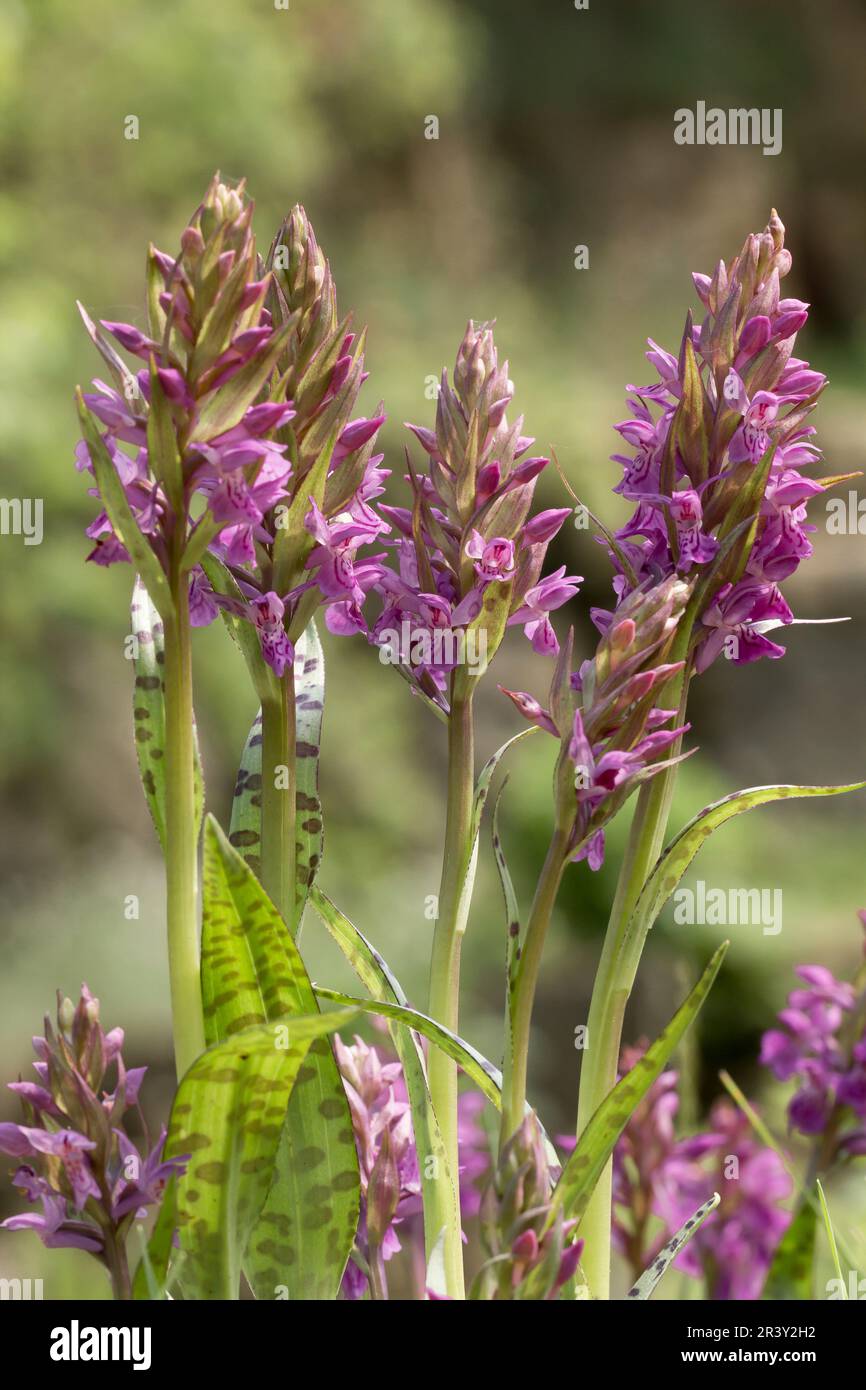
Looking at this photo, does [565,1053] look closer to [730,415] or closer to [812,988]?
[812,988]

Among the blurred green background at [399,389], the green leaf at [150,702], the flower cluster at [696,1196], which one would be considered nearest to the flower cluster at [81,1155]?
the green leaf at [150,702]

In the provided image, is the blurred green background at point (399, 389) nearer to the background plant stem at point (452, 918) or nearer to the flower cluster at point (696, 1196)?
the flower cluster at point (696, 1196)

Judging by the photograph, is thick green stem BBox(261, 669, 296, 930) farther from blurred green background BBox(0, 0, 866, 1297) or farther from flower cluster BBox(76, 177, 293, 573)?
blurred green background BBox(0, 0, 866, 1297)

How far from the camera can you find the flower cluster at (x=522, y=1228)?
41 centimetres

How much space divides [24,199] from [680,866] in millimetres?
4049

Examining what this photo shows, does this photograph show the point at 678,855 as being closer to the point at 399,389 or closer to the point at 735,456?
the point at 735,456

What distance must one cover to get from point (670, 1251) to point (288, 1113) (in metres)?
0.16

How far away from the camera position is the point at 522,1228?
0.42 metres

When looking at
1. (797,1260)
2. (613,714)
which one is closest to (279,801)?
(613,714)

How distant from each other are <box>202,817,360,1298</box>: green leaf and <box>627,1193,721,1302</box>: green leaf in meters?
0.12

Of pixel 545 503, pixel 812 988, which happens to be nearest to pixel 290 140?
pixel 545 503

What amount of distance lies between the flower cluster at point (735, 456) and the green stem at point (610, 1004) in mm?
50

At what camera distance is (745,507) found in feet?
1.69

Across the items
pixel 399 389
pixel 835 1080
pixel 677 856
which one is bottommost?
pixel 835 1080
